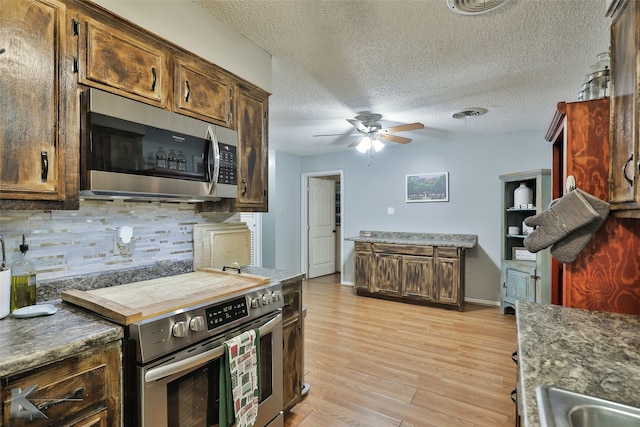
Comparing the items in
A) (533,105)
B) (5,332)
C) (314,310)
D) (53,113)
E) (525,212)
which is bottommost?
(314,310)

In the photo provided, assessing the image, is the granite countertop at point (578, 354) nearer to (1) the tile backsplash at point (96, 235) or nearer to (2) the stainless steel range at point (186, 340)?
(2) the stainless steel range at point (186, 340)

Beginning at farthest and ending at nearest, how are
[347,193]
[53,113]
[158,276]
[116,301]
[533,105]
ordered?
Result: [347,193] → [533,105] → [158,276] → [116,301] → [53,113]

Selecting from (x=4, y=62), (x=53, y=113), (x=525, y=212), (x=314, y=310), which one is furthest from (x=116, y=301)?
(x=525, y=212)

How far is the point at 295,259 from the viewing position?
5.85m

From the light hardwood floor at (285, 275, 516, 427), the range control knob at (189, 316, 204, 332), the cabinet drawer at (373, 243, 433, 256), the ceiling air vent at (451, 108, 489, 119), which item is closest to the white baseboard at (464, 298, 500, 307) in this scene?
the light hardwood floor at (285, 275, 516, 427)

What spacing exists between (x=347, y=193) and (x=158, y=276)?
13.2 ft

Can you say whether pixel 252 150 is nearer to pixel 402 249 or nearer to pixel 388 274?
pixel 402 249

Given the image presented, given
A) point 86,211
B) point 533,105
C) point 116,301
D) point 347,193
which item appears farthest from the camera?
point 347,193

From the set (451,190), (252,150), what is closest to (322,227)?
(451,190)

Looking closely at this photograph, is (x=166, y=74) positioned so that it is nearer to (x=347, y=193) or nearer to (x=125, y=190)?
(x=125, y=190)

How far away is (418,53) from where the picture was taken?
2219 millimetres

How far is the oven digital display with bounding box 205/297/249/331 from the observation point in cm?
138

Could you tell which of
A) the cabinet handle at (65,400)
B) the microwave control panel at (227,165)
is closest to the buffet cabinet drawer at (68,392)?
the cabinet handle at (65,400)

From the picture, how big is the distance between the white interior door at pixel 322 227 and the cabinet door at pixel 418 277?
2174 mm
